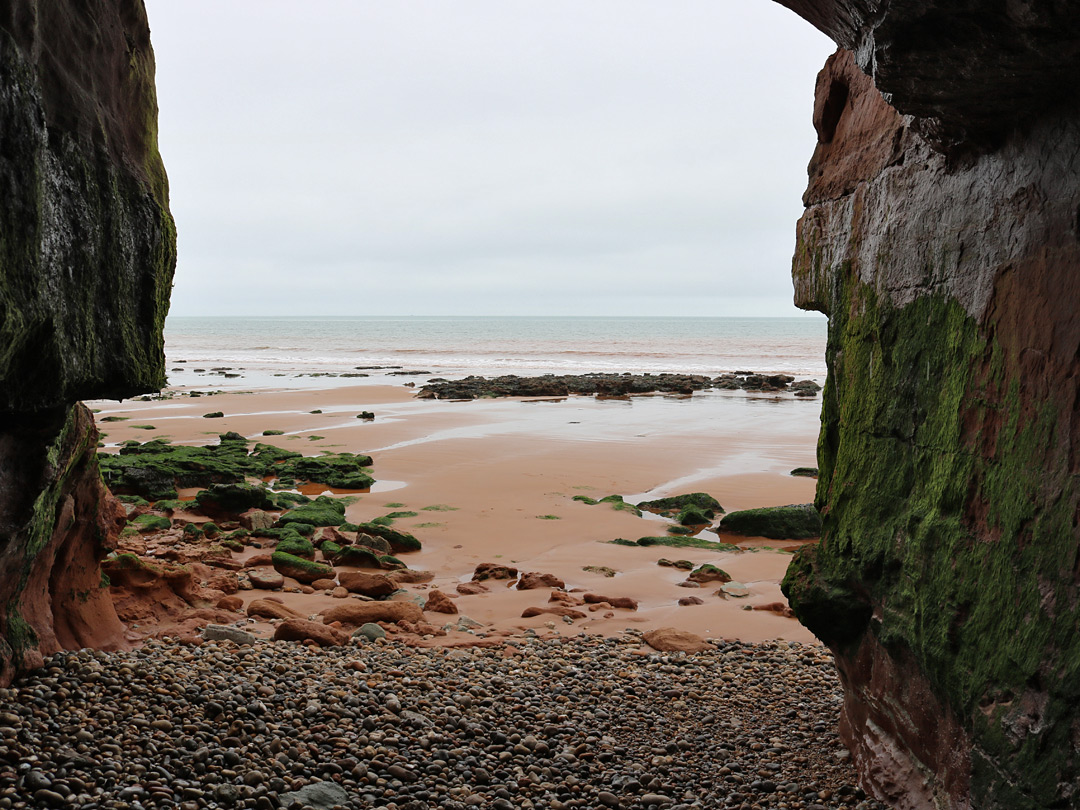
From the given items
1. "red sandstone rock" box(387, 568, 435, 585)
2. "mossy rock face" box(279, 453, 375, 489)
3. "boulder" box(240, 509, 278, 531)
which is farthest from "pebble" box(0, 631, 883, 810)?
"mossy rock face" box(279, 453, 375, 489)

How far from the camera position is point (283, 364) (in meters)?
45.0

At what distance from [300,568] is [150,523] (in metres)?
2.65

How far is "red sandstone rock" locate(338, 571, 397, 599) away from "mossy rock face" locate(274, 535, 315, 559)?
1134 millimetres

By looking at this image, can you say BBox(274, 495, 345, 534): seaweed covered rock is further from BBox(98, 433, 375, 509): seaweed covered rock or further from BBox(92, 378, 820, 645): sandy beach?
BBox(98, 433, 375, 509): seaweed covered rock

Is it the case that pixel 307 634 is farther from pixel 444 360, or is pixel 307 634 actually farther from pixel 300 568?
→ pixel 444 360

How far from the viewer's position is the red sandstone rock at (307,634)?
571cm

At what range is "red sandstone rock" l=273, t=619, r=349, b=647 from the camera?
571 centimetres

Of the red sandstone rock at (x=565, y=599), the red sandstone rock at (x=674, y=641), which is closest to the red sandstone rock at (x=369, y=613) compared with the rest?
the red sandstone rock at (x=565, y=599)

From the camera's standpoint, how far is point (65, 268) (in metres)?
3.34

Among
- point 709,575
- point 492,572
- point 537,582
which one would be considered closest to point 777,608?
point 709,575

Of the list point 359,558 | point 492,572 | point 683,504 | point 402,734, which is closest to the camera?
point 402,734

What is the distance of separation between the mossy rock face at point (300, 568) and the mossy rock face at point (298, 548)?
0.33 m

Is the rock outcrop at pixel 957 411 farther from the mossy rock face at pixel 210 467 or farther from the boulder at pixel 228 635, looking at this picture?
the mossy rock face at pixel 210 467

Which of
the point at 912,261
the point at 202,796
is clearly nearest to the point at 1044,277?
the point at 912,261
